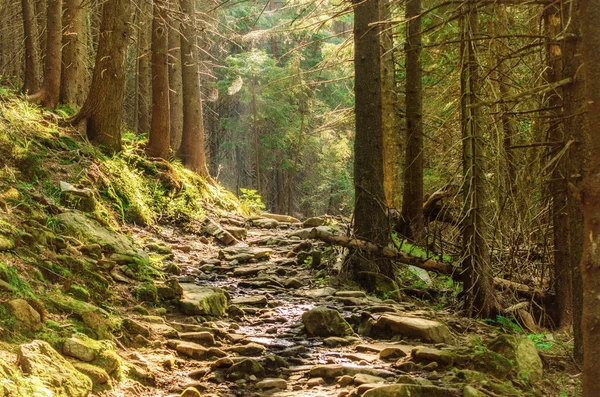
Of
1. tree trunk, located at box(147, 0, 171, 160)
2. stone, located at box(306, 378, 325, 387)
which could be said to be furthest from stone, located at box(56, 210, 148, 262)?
tree trunk, located at box(147, 0, 171, 160)

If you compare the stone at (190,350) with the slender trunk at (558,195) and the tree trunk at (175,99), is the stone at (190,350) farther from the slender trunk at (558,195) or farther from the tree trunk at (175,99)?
the tree trunk at (175,99)

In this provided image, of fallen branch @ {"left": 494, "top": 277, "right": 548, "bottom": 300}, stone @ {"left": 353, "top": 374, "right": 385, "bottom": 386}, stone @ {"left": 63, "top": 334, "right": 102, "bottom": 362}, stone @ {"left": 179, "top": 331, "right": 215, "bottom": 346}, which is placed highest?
stone @ {"left": 63, "top": 334, "right": 102, "bottom": 362}

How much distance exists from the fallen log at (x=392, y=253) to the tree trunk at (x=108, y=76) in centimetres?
489

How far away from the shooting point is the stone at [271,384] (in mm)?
4566

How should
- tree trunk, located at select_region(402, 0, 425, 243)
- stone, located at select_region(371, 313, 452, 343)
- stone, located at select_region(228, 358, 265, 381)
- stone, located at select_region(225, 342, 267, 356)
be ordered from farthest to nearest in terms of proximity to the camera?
1. tree trunk, located at select_region(402, 0, 425, 243)
2. stone, located at select_region(371, 313, 452, 343)
3. stone, located at select_region(225, 342, 267, 356)
4. stone, located at select_region(228, 358, 265, 381)

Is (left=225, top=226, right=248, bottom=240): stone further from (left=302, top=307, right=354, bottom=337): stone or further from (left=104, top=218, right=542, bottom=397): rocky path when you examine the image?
(left=302, top=307, right=354, bottom=337): stone

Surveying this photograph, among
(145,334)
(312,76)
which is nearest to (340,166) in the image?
(312,76)

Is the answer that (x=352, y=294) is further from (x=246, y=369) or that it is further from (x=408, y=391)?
(x=408, y=391)

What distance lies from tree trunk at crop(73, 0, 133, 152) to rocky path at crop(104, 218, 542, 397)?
3.76 metres

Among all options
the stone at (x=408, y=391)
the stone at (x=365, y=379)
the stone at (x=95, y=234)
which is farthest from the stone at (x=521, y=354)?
the stone at (x=95, y=234)

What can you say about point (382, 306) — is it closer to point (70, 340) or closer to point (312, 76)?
point (70, 340)

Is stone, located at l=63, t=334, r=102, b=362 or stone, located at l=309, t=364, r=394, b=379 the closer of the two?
stone, located at l=63, t=334, r=102, b=362

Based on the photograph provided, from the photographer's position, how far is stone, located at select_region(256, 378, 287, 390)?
15.0ft

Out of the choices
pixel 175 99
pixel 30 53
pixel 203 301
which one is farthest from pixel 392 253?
pixel 175 99
